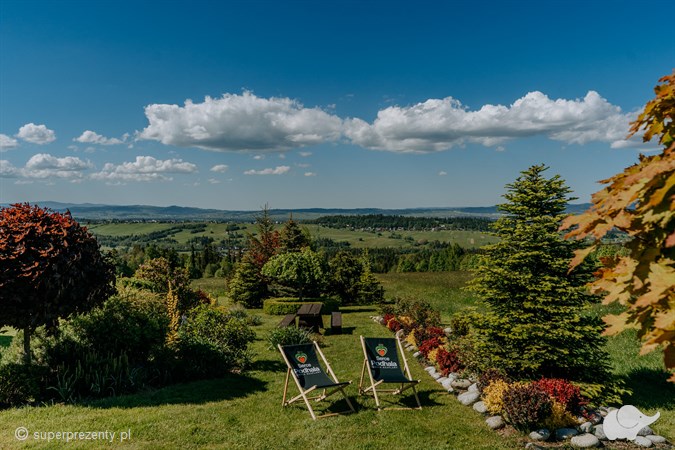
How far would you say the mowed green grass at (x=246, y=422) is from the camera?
21.0 ft

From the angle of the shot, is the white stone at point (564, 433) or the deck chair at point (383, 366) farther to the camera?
the deck chair at point (383, 366)

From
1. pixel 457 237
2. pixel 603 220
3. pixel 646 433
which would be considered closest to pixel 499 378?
pixel 646 433

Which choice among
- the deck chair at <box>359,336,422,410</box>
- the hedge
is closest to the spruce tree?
the deck chair at <box>359,336,422,410</box>

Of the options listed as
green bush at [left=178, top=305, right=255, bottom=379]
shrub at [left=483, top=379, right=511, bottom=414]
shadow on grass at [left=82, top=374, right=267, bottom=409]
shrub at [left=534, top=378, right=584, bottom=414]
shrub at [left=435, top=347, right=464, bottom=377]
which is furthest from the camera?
shrub at [left=435, top=347, right=464, bottom=377]

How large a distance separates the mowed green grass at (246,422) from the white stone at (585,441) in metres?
0.79

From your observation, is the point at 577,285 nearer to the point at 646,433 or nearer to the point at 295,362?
the point at 646,433

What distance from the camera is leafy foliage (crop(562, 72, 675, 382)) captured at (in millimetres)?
2168

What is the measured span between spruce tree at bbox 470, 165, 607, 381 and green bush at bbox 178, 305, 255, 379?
601 cm

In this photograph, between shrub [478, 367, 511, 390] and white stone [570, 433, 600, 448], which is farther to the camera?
shrub [478, 367, 511, 390]

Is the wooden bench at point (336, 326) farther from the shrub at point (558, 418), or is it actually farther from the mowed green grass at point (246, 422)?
the shrub at point (558, 418)

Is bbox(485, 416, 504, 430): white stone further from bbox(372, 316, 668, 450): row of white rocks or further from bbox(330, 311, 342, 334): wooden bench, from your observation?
bbox(330, 311, 342, 334): wooden bench

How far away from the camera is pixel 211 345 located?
10016mm

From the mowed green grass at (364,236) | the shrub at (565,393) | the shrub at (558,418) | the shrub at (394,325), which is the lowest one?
the mowed green grass at (364,236)

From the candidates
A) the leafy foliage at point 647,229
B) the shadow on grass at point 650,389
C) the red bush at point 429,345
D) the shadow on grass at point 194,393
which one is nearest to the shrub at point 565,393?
the shadow on grass at point 650,389
